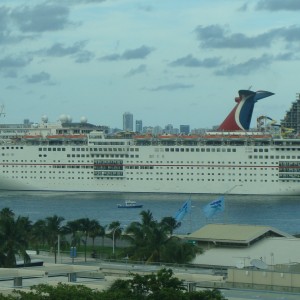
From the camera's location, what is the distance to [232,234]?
34.0m

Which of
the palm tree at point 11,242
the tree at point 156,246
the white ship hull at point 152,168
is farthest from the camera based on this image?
the white ship hull at point 152,168

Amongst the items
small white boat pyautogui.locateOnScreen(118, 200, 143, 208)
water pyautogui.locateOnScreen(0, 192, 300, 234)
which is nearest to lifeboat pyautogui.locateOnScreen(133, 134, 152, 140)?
water pyautogui.locateOnScreen(0, 192, 300, 234)

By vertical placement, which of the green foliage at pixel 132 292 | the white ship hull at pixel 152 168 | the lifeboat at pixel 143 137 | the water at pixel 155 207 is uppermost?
the lifeboat at pixel 143 137

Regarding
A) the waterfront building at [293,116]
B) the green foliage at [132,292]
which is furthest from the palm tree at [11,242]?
the waterfront building at [293,116]

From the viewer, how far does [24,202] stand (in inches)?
2921

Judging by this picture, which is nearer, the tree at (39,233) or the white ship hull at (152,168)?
the tree at (39,233)

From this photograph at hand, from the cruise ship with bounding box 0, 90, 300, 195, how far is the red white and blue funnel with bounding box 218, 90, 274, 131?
0.12 metres

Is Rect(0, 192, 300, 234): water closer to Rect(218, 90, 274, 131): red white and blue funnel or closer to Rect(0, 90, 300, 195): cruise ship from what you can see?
Rect(0, 90, 300, 195): cruise ship

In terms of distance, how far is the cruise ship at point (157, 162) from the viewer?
80062 millimetres

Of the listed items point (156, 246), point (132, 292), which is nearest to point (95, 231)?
point (156, 246)

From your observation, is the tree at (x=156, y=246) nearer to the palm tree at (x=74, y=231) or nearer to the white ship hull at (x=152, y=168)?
the palm tree at (x=74, y=231)

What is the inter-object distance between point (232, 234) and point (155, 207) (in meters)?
35.4

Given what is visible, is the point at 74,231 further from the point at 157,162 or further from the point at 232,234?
the point at 157,162

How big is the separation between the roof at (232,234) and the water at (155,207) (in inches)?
676
